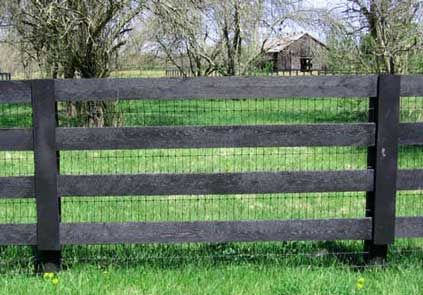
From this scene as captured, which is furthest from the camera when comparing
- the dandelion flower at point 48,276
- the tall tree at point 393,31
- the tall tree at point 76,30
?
the tall tree at point 393,31

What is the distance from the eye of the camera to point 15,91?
14.9 feet

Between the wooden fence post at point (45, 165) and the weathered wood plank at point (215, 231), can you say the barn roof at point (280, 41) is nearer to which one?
the weathered wood plank at point (215, 231)

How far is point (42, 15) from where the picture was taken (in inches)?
542

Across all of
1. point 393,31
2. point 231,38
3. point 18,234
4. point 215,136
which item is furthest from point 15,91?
point 231,38

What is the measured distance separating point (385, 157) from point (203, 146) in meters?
1.49

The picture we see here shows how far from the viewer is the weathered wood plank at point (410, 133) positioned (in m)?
4.65

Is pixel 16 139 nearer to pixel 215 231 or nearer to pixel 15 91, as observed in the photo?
pixel 15 91

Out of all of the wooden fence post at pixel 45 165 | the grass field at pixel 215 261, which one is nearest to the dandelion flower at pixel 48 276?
the grass field at pixel 215 261

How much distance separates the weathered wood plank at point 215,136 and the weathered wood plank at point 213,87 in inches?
10.3

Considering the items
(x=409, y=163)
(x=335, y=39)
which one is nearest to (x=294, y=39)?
(x=335, y=39)

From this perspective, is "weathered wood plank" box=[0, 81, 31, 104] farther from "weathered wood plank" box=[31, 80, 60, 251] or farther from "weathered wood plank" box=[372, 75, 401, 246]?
"weathered wood plank" box=[372, 75, 401, 246]

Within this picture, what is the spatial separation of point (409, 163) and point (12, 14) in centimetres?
1076

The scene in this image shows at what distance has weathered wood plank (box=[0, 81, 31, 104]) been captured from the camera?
453cm

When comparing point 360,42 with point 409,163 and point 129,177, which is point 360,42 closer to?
point 409,163
